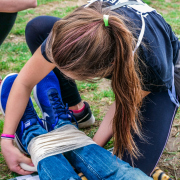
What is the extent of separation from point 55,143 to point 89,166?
0.19 m

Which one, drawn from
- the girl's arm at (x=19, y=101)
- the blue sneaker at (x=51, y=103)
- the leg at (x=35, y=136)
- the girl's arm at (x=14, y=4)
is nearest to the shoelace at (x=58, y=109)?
the blue sneaker at (x=51, y=103)

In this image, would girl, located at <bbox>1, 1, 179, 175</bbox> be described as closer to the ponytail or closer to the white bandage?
the ponytail

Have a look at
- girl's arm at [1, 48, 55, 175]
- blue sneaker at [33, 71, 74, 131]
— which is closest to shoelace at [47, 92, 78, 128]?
blue sneaker at [33, 71, 74, 131]

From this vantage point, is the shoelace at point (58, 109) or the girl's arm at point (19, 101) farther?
the shoelace at point (58, 109)

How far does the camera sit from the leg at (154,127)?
120 cm

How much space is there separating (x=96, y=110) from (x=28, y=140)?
0.69m

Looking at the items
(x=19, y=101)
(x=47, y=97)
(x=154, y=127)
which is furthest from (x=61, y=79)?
(x=154, y=127)

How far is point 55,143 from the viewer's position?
45.1 inches

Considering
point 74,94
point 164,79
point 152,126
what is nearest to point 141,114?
point 152,126

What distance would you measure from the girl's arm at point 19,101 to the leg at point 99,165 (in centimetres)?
24

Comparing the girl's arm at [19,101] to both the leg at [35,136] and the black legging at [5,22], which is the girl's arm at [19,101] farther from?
the black legging at [5,22]

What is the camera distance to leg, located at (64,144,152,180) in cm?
101

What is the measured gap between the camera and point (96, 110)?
5.93 feet

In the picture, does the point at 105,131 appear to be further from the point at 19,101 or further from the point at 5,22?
the point at 5,22
